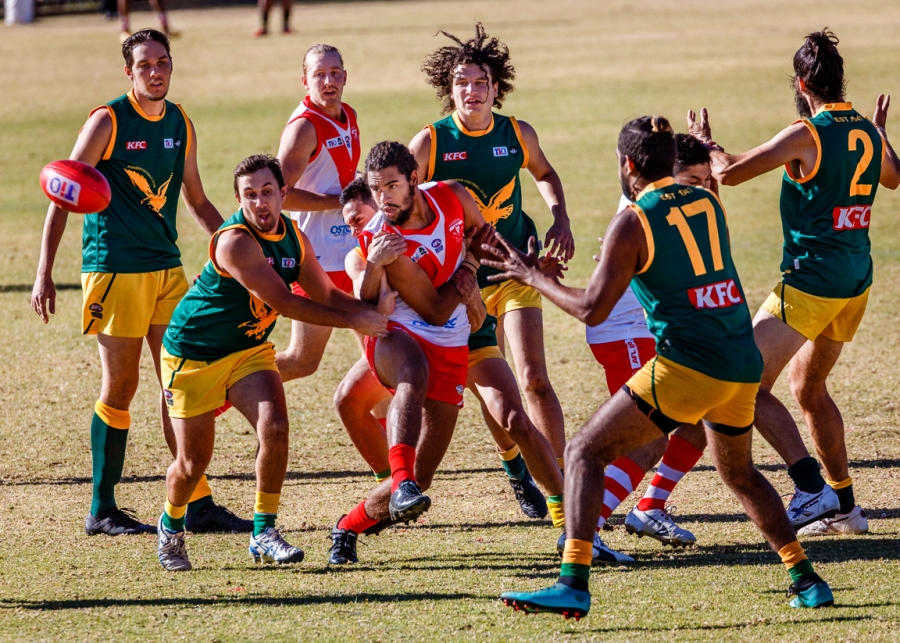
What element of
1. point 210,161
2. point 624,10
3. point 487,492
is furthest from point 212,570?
point 624,10

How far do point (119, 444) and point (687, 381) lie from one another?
3348 millimetres

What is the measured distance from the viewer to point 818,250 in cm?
673

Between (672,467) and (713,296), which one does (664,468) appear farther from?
(713,296)

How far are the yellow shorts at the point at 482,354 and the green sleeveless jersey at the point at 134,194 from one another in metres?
1.83

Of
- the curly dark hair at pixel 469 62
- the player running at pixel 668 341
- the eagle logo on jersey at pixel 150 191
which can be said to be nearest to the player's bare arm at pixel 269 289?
the player running at pixel 668 341

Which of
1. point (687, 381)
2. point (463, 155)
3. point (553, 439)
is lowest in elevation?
point (553, 439)

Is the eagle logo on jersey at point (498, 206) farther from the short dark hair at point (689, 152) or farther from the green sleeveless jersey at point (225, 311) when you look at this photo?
the green sleeveless jersey at point (225, 311)

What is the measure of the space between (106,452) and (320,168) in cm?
219

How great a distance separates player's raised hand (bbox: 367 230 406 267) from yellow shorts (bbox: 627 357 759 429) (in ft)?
4.64

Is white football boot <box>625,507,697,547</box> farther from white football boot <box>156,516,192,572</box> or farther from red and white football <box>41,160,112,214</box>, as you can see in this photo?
red and white football <box>41,160,112,214</box>

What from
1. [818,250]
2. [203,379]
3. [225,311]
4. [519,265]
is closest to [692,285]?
[519,265]

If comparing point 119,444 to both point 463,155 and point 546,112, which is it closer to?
point 463,155

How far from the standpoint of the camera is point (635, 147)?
5320mm

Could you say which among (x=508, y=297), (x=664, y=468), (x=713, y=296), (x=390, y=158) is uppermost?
(x=390, y=158)
